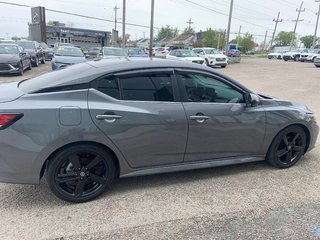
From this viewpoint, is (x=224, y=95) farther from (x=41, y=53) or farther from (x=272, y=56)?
(x=272, y=56)

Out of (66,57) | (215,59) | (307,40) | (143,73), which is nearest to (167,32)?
(307,40)

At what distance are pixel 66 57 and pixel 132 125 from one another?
38.4 ft

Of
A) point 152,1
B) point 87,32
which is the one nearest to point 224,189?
point 152,1

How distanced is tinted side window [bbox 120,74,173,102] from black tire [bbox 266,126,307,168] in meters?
1.80

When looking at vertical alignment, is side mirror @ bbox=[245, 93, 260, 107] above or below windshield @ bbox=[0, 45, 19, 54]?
above

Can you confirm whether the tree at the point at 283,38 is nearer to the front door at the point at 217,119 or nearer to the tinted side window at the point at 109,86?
the front door at the point at 217,119

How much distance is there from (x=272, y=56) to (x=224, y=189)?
171 ft

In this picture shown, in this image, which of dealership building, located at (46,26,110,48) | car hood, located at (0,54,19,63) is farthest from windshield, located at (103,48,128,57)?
dealership building, located at (46,26,110,48)

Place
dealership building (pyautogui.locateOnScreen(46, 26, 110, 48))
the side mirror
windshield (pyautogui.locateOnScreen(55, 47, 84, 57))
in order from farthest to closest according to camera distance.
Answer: dealership building (pyautogui.locateOnScreen(46, 26, 110, 48)) → windshield (pyautogui.locateOnScreen(55, 47, 84, 57)) → the side mirror

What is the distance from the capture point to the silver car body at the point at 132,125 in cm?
298

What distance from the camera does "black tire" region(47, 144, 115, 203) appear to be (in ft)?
10.2

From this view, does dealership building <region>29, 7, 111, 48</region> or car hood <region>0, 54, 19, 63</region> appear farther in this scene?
dealership building <region>29, 7, 111, 48</region>

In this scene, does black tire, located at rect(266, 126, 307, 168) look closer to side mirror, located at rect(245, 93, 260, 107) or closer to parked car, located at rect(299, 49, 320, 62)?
side mirror, located at rect(245, 93, 260, 107)

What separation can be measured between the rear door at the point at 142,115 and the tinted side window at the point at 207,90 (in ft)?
0.65
